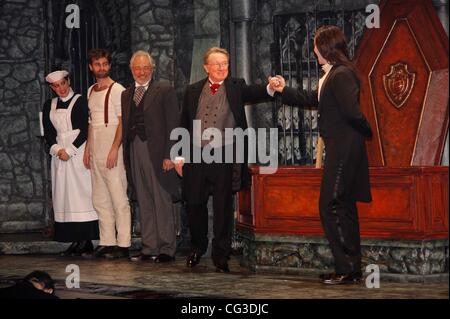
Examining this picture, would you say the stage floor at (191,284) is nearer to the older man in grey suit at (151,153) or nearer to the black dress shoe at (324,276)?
the black dress shoe at (324,276)

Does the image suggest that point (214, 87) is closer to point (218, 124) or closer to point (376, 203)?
point (218, 124)

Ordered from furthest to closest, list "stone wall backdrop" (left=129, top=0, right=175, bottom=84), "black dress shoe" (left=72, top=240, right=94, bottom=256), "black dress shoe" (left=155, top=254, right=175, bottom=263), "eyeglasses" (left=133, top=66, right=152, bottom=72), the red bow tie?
"stone wall backdrop" (left=129, top=0, right=175, bottom=84) < "black dress shoe" (left=72, top=240, right=94, bottom=256) < "eyeglasses" (left=133, top=66, right=152, bottom=72) < "black dress shoe" (left=155, top=254, right=175, bottom=263) < the red bow tie

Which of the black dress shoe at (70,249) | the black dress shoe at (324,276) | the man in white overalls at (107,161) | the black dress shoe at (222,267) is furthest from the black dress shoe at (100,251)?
the black dress shoe at (324,276)

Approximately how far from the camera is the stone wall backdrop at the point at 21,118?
36.2 ft

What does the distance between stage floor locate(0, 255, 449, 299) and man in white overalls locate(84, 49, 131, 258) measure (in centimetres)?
41

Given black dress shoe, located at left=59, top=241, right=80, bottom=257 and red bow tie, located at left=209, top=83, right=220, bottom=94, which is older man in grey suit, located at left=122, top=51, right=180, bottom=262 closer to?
red bow tie, located at left=209, top=83, right=220, bottom=94

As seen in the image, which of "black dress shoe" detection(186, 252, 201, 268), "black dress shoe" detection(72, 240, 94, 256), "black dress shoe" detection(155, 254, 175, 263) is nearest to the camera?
"black dress shoe" detection(186, 252, 201, 268)

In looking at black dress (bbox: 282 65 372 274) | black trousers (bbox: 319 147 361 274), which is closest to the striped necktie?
black dress (bbox: 282 65 372 274)

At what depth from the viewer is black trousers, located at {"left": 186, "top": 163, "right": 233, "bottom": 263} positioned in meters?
7.89

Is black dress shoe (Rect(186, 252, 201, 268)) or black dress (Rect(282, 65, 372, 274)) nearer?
black dress (Rect(282, 65, 372, 274))

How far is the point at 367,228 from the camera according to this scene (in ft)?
23.9

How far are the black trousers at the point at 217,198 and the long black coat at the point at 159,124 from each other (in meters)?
0.59

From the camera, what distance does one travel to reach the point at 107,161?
29.2 feet
